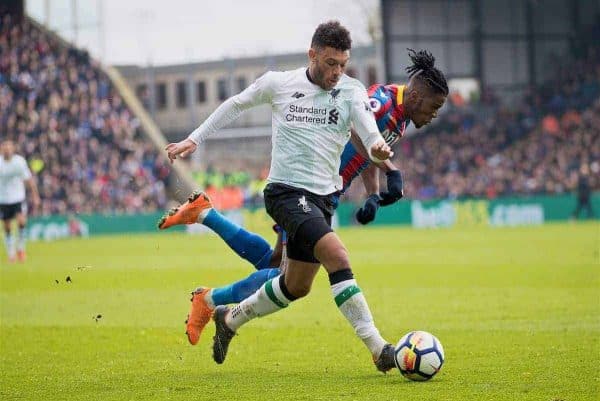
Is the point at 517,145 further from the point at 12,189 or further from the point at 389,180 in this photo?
the point at 389,180

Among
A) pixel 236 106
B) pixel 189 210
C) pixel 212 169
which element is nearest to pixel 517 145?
pixel 212 169

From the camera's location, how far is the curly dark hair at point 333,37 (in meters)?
8.21

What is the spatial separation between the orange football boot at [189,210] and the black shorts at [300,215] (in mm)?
1373

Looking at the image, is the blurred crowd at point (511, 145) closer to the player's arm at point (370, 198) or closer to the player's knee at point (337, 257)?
the player's arm at point (370, 198)

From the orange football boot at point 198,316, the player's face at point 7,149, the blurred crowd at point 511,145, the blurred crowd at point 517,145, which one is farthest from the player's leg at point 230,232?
the blurred crowd at point 517,145

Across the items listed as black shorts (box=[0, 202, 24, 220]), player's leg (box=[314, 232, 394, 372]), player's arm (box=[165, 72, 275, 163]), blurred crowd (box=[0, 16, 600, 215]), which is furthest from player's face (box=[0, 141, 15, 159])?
player's leg (box=[314, 232, 394, 372])

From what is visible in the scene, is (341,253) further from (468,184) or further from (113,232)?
(468,184)

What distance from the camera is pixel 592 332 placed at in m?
11.0

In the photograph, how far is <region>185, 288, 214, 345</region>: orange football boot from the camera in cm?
949

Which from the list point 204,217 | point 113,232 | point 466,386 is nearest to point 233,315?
point 204,217

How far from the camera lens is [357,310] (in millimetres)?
8234

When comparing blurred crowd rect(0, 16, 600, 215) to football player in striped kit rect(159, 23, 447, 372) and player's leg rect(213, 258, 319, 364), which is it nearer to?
player's leg rect(213, 258, 319, 364)

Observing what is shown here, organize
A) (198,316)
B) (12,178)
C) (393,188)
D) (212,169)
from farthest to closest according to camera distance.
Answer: (212,169), (12,178), (198,316), (393,188)

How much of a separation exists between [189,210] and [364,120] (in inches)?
91.7
